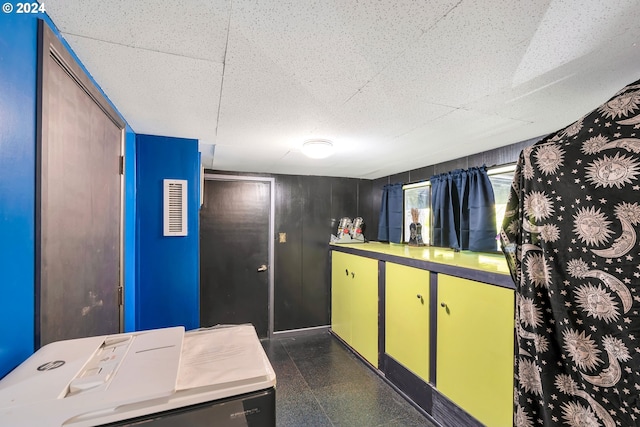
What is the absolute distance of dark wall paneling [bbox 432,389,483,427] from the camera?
1831 millimetres

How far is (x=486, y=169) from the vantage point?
8.45ft

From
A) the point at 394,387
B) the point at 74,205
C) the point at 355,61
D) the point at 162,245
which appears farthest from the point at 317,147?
the point at 394,387

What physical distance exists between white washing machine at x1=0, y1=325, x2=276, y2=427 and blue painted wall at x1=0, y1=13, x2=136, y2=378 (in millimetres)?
98

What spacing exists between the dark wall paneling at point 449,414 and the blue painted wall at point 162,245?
1.89 metres

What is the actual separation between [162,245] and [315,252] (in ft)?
7.01

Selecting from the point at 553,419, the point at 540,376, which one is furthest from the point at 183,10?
the point at 553,419

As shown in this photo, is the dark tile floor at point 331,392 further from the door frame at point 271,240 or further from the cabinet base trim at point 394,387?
the door frame at point 271,240

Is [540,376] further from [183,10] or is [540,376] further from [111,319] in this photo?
[111,319]

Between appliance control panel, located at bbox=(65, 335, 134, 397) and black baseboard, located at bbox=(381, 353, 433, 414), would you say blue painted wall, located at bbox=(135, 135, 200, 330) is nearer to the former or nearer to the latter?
appliance control panel, located at bbox=(65, 335, 134, 397)

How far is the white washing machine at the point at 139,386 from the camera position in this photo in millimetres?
594

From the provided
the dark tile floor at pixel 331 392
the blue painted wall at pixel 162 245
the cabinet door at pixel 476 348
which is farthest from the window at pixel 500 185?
the blue painted wall at pixel 162 245

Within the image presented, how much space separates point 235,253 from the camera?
11.9ft

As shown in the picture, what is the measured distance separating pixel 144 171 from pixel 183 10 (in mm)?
1521

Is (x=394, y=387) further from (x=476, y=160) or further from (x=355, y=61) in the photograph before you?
(x=355, y=61)
